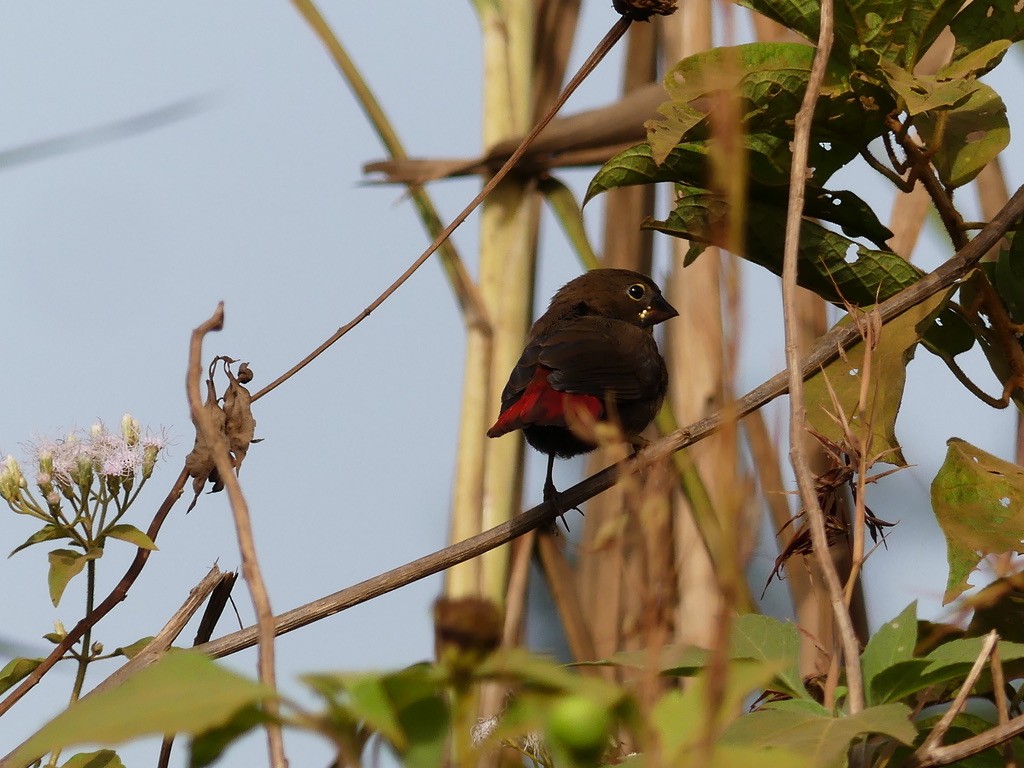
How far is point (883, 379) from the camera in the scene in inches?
70.5

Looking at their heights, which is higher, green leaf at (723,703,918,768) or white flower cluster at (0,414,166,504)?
white flower cluster at (0,414,166,504)

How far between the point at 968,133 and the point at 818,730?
1.29 m

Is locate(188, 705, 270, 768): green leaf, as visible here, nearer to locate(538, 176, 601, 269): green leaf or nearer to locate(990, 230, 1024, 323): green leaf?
locate(990, 230, 1024, 323): green leaf

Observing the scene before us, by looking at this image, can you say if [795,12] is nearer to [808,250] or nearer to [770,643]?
[808,250]

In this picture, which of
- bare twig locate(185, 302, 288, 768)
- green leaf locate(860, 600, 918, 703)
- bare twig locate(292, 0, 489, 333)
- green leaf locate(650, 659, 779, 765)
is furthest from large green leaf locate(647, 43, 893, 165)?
bare twig locate(292, 0, 489, 333)

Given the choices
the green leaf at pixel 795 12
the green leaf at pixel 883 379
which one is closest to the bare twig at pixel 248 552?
the green leaf at pixel 883 379

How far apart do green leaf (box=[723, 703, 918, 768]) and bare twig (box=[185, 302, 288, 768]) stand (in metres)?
0.38

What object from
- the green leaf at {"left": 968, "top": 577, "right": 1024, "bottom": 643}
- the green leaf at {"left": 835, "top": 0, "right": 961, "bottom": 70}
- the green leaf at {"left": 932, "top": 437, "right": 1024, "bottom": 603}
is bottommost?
the green leaf at {"left": 968, "top": 577, "right": 1024, "bottom": 643}

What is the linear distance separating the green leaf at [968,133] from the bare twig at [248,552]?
4.54 feet

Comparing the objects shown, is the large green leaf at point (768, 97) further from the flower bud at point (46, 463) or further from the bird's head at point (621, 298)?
the bird's head at point (621, 298)

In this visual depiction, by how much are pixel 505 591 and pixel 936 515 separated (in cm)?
154

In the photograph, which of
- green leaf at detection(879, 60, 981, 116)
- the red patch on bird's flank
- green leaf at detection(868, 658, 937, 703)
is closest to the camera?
green leaf at detection(868, 658, 937, 703)

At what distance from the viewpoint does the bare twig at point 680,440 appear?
1448 millimetres

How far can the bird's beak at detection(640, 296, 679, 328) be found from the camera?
3773 millimetres
